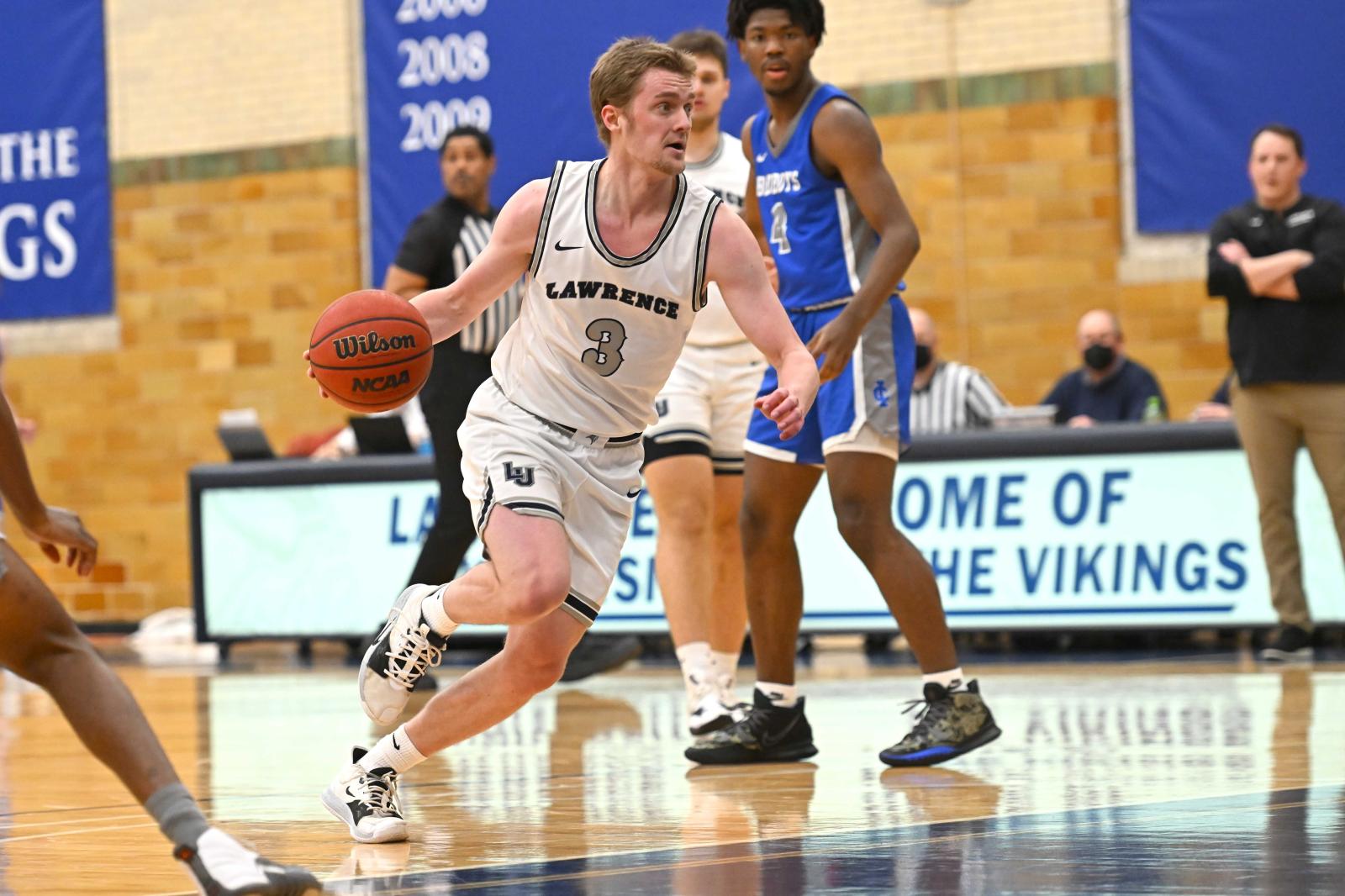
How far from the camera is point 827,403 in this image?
585 centimetres

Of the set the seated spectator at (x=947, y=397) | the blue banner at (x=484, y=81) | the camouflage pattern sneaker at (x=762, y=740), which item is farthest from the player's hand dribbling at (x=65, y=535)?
the blue banner at (x=484, y=81)

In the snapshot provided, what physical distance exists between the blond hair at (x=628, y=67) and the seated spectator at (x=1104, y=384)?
7.19 m

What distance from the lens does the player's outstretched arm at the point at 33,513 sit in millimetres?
3734

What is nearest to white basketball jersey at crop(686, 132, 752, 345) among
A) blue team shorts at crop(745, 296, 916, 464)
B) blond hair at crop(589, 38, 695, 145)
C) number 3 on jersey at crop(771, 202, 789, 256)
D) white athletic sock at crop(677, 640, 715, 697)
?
number 3 on jersey at crop(771, 202, 789, 256)

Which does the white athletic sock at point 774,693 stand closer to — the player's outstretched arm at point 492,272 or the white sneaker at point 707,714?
the white sneaker at point 707,714

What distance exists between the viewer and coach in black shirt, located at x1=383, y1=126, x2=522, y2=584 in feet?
27.0

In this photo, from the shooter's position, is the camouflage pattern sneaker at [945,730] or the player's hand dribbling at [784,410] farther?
the camouflage pattern sneaker at [945,730]

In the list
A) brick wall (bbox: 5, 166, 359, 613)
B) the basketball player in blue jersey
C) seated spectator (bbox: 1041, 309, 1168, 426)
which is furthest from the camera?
brick wall (bbox: 5, 166, 359, 613)

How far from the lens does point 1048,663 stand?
32.5 ft

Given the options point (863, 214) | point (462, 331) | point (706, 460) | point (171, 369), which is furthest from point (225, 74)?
point (863, 214)

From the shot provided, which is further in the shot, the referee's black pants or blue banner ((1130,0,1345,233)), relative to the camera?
blue banner ((1130,0,1345,233))

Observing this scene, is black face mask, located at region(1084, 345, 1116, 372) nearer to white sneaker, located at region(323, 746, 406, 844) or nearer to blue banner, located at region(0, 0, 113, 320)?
white sneaker, located at region(323, 746, 406, 844)

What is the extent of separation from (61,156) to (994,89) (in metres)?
7.61

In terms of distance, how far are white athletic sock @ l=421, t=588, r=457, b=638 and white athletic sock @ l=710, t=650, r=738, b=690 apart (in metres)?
2.06
